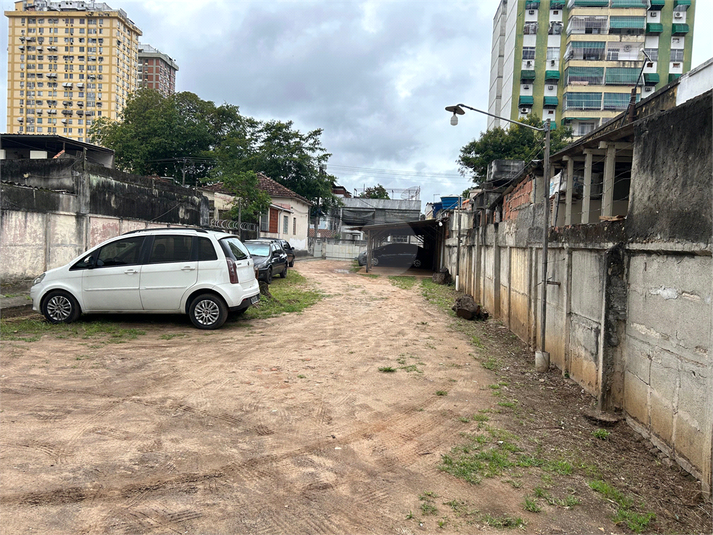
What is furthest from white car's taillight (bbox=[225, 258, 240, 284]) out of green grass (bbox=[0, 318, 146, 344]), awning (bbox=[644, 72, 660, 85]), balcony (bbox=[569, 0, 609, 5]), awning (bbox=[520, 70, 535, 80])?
awning (bbox=[644, 72, 660, 85])

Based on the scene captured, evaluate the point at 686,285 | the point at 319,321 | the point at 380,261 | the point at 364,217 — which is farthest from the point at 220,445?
the point at 364,217

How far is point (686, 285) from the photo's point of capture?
12.4 ft

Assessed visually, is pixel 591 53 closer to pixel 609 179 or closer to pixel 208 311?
pixel 609 179

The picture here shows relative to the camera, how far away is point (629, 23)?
49.3 meters

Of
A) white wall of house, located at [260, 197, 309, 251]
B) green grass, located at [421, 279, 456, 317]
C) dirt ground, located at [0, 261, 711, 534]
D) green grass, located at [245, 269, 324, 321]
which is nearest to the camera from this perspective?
dirt ground, located at [0, 261, 711, 534]

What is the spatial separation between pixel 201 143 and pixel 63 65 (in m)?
74.7

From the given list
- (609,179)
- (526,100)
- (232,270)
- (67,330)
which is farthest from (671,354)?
(526,100)

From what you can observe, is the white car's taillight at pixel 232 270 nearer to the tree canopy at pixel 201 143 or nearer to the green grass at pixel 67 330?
the green grass at pixel 67 330

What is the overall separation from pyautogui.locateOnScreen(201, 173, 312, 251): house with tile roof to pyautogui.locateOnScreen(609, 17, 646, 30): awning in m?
36.4

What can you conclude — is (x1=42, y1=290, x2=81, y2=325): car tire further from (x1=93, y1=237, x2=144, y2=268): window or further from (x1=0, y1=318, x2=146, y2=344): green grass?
(x1=93, y1=237, x2=144, y2=268): window

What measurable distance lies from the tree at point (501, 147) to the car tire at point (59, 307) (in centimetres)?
2955

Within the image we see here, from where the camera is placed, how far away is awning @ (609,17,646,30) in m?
49.2

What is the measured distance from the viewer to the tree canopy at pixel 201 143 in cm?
4094

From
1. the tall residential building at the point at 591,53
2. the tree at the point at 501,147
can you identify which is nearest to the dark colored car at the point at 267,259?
the tree at the point at 501,147
